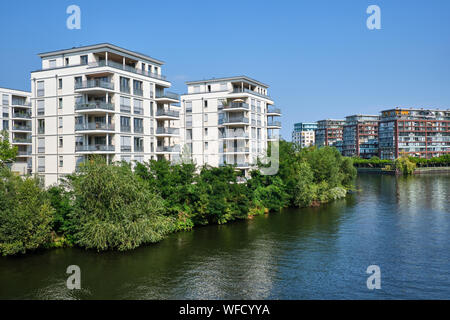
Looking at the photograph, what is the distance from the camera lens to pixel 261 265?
27828 mm

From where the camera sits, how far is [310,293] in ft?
73.9

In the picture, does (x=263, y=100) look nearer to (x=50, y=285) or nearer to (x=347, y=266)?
(x=347, y=266)

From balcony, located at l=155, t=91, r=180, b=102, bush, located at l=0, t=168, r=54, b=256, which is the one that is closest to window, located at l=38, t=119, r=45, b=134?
balcony, located at l=155, t=91, r=180, b=102

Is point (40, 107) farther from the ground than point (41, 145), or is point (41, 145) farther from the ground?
point (40, 107)

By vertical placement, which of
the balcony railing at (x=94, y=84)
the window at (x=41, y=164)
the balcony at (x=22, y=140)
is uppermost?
the balcony railing at (x=94, y=84)

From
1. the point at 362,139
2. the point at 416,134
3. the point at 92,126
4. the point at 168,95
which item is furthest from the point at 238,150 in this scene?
the point at 362,139

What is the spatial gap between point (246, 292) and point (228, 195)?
20.5 meters

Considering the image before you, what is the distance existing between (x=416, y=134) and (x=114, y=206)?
158 meters

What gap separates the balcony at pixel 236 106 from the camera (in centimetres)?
5955

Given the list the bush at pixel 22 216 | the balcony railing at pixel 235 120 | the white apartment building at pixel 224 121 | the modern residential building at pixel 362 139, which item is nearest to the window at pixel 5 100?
the white apartment building at pixel 224 121

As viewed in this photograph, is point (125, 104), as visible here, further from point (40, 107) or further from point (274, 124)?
point (274, 124)

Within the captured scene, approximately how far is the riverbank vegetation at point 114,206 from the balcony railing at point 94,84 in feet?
38.4

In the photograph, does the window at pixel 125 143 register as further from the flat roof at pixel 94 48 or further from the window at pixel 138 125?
the flat roof at pixel 94 48

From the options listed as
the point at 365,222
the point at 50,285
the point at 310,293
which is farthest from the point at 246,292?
the point at 365,222
